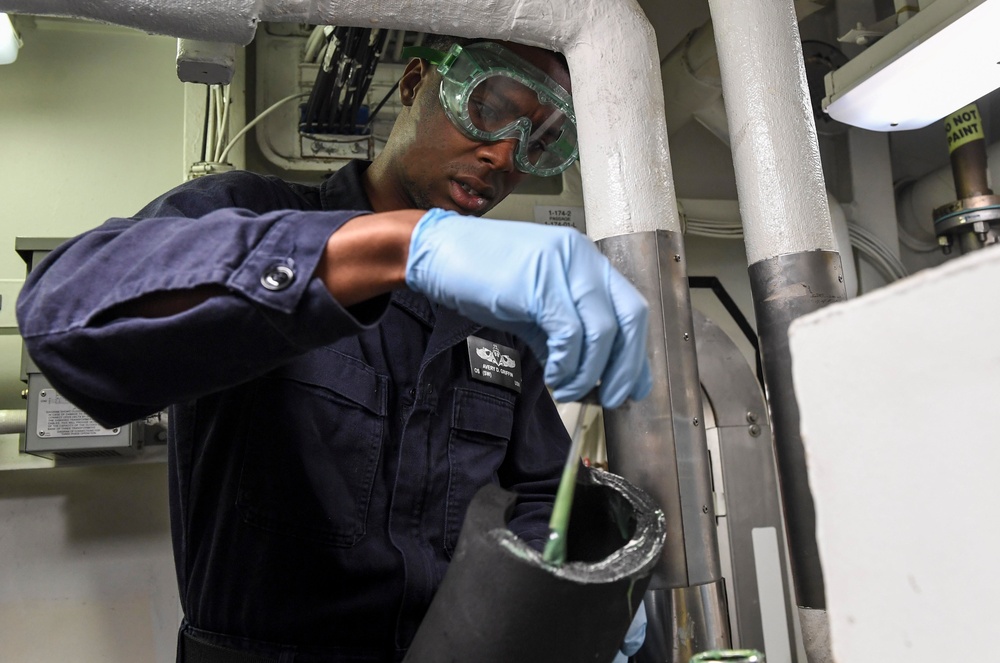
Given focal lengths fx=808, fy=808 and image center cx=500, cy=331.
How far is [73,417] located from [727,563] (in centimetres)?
163

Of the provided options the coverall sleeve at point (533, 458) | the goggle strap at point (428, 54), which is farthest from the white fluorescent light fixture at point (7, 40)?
the coverall sleeve at point (533, 458)

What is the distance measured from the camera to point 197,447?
4.00 feet

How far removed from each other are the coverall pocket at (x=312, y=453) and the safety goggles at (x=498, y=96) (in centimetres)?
49

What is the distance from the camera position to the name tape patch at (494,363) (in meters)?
1.41

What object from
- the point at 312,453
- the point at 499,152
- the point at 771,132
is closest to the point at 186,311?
the point at 312,453

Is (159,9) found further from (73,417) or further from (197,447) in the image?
(73,417)

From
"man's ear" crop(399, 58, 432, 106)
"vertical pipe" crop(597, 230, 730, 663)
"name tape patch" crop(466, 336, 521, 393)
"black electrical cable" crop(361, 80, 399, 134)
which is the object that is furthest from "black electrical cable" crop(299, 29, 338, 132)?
"vertical pipe" crop(597, 230, 730, 663)

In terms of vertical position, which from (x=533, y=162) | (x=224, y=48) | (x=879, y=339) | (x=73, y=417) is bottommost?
(x=879, y=339)

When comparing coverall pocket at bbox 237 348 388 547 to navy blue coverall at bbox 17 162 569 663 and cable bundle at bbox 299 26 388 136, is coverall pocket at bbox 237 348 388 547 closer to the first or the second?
navy blue coverall at bbox 17 162 569 663

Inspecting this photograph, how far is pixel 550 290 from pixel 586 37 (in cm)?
63

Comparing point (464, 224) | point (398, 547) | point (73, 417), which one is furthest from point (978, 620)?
point (73, 417)

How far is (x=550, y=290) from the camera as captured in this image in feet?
2.58

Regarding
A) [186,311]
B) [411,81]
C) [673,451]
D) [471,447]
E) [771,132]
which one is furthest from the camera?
[411,81]

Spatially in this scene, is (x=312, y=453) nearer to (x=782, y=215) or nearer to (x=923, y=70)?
(x=782, y=215)
